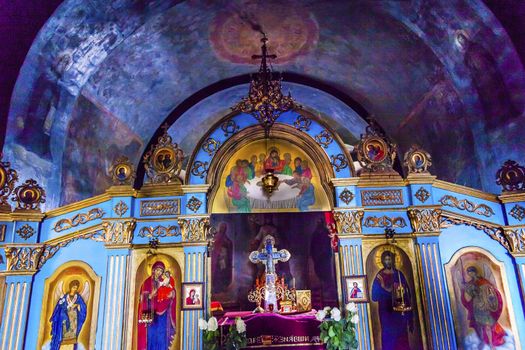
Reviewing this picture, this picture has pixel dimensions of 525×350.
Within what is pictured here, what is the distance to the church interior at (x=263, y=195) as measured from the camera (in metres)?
7.01

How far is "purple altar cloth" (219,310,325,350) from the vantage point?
6.97m

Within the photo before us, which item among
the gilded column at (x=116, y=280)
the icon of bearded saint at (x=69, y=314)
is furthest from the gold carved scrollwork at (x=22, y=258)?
the gilded column at (x=116, y=280)

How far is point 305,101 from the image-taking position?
14625mm

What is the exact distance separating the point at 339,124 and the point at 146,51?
6696 mm

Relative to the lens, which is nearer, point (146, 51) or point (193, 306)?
point (193, 306)

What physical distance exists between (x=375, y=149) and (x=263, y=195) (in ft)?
7.24

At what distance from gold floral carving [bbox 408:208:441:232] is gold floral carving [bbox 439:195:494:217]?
34cm

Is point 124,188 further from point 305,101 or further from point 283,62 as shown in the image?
point 305,101

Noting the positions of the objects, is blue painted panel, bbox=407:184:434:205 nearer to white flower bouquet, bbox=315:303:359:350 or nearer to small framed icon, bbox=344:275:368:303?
small framed icon, bbox=344:275:368:303

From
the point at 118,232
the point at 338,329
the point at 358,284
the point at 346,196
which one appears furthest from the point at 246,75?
the point at 338,329

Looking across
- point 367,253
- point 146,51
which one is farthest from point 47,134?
point 367,253

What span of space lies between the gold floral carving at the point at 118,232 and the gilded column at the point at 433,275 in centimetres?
479

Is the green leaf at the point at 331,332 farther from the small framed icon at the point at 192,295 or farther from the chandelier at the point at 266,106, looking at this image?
the chandelier at the point at 266,106

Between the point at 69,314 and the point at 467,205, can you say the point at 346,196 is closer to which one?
the point at 467,205
